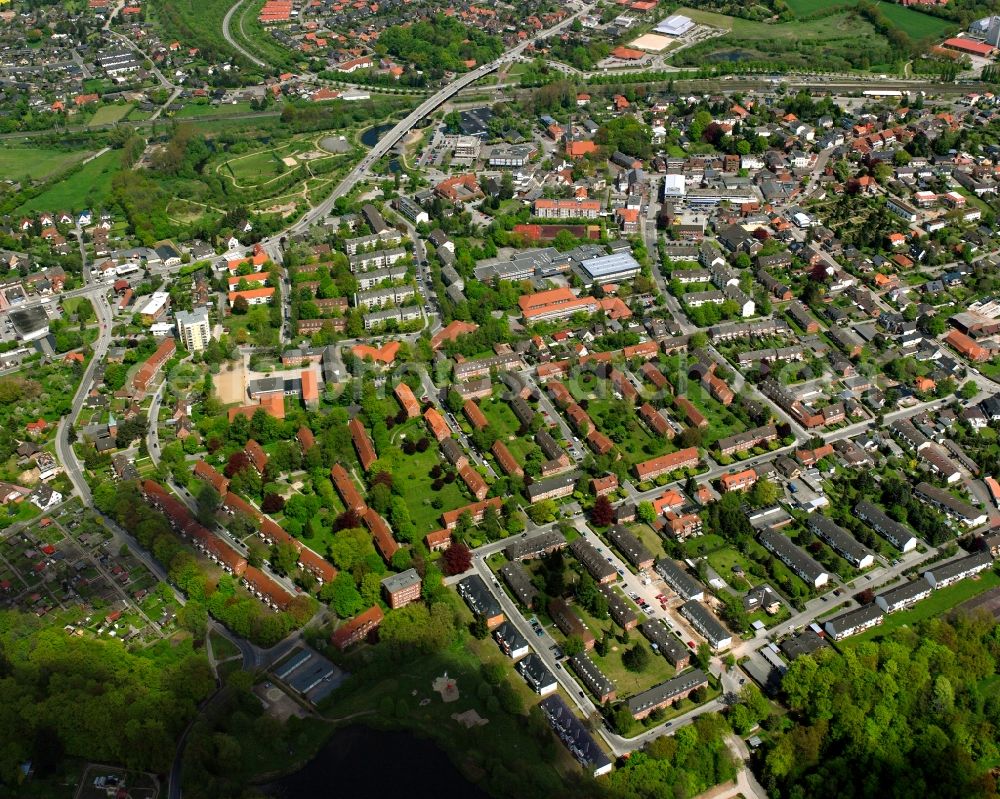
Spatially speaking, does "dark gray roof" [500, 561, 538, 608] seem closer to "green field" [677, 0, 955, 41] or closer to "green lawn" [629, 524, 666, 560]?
"green lawn" [629, 524, 666, 560]

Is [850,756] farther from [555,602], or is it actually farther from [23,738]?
[23,738]

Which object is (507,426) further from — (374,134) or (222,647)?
(374,134)

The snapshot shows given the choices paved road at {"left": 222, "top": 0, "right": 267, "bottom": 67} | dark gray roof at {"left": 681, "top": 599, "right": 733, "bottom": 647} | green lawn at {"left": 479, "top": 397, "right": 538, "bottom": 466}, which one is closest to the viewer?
dark gray roof at {"left": 681, "top": 599, "right": 733, "bottom": 647}

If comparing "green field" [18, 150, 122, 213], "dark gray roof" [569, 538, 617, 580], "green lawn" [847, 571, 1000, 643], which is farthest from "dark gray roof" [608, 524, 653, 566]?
"green field" [18, 150, 122, 213]

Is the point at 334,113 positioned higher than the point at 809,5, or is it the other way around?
the point at 809,5

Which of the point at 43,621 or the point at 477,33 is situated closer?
the point at 43,621

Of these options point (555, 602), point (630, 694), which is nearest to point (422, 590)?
point (555, 602)

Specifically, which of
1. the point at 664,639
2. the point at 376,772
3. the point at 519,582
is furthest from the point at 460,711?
the point at 664,639
